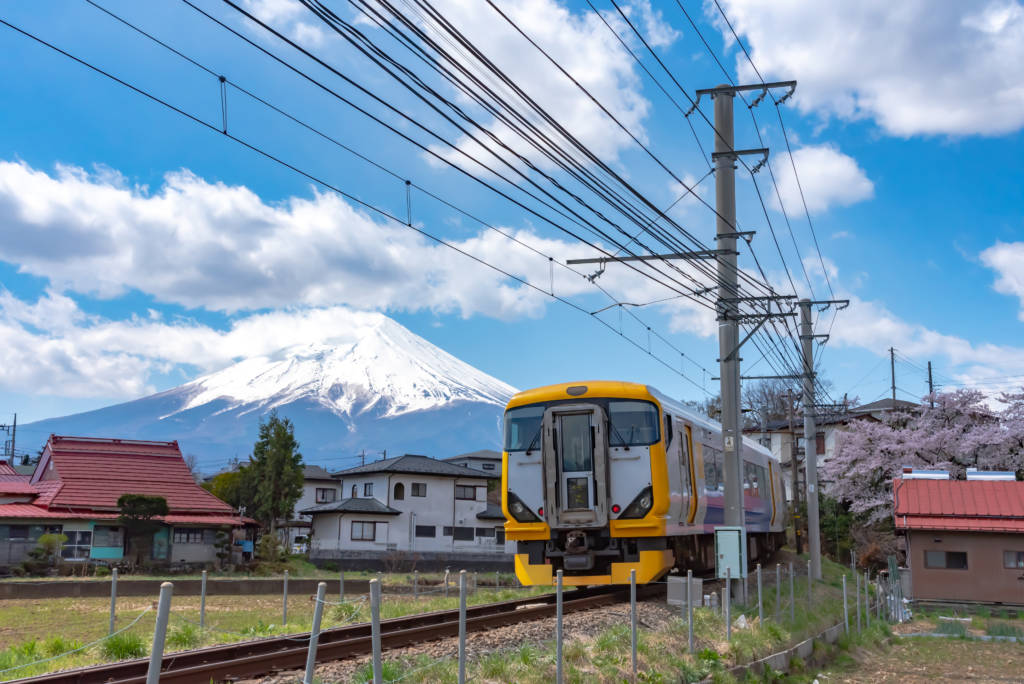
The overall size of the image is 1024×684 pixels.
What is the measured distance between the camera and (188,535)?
37719mm

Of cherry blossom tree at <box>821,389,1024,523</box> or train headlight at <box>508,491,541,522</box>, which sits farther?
cherry blossom tree at <box>821,389,1024,523</box>

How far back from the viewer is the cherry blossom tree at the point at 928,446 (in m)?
35.9

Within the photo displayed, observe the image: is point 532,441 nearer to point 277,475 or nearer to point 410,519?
point 277,475

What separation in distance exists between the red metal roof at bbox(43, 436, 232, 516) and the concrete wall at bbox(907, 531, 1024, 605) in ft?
86.7

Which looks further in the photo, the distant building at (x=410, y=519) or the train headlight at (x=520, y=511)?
the distant building at (x=410, y=519)

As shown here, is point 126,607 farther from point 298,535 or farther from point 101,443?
point 298,535

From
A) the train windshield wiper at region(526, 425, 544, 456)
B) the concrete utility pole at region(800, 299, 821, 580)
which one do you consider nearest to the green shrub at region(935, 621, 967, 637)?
the concrete utility pole at region(800, 299, 821, 580)

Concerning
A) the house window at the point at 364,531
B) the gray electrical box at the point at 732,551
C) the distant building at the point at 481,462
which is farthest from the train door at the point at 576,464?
the distant building at the point at 481,462

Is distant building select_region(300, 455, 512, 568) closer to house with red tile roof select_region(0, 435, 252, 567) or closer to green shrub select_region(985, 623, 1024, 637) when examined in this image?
house with red tile roof select_region(0, 435, 252, 567)

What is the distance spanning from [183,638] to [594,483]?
6545mm

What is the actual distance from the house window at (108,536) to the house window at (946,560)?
1112 inches

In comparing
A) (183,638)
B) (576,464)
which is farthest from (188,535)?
(183,638)

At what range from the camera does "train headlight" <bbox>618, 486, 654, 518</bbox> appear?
1446 cm

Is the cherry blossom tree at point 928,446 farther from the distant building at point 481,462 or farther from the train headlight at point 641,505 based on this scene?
the distant building at point 481,462
